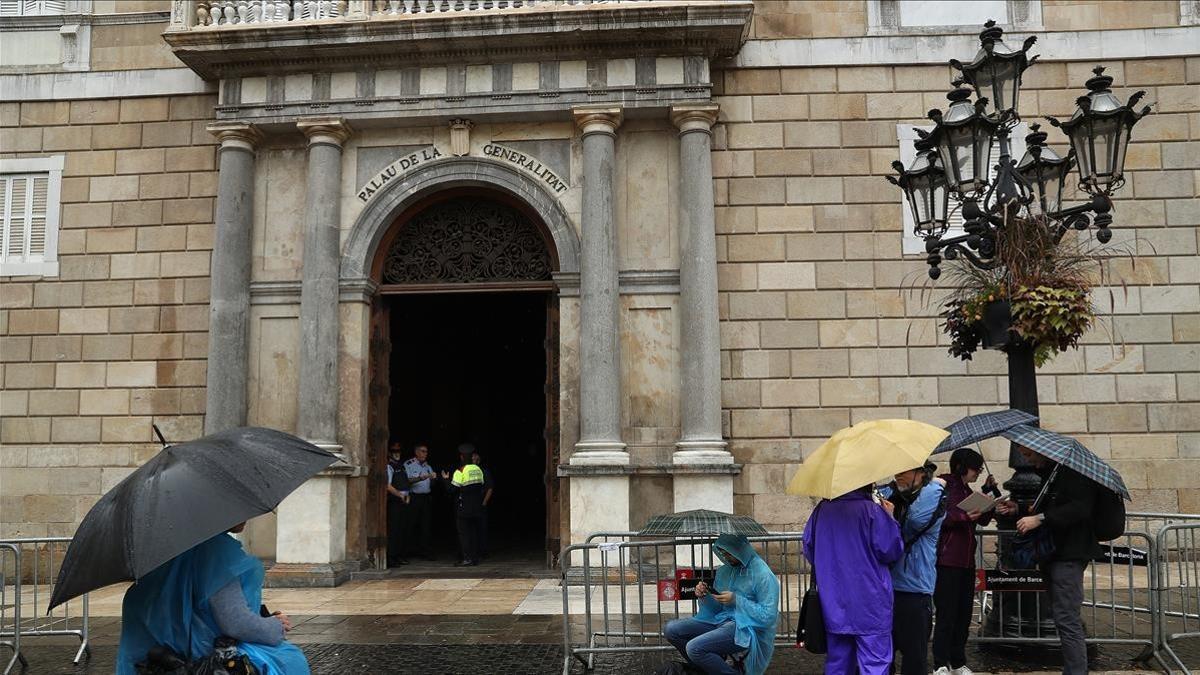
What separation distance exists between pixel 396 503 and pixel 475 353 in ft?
28.5

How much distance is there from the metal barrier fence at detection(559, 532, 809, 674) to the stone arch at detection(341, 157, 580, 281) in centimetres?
428

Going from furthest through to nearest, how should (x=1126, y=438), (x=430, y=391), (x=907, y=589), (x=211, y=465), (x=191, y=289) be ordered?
(x=430, y=391), (x=191, y=289), (x=1126, y=438), (x=907, y=589), (x=211, y=465)

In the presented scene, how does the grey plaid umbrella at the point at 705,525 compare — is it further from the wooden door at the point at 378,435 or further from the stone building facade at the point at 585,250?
the wooden door at the point at 378,435

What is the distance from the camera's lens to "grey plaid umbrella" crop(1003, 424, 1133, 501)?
245 inches

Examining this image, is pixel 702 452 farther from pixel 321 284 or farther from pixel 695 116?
pixel 321 284

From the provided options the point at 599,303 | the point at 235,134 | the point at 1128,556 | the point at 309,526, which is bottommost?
the point at 309,526

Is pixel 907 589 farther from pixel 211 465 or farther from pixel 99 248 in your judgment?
pixel 99 248

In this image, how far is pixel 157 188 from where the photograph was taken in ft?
45.4

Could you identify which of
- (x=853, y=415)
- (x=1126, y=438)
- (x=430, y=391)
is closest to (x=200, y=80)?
(x=430, y=391)

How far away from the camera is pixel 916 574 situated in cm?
637

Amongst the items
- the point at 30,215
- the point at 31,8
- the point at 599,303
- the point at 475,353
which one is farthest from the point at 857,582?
the point at 475,353

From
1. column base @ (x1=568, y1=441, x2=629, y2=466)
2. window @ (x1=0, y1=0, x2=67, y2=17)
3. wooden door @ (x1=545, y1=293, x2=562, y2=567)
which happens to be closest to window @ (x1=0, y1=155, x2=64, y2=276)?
window @ (x1=0, y1=0, x2=67, y2=17)

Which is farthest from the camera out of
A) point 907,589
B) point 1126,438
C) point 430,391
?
point 430,391

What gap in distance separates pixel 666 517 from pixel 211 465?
126 inches
